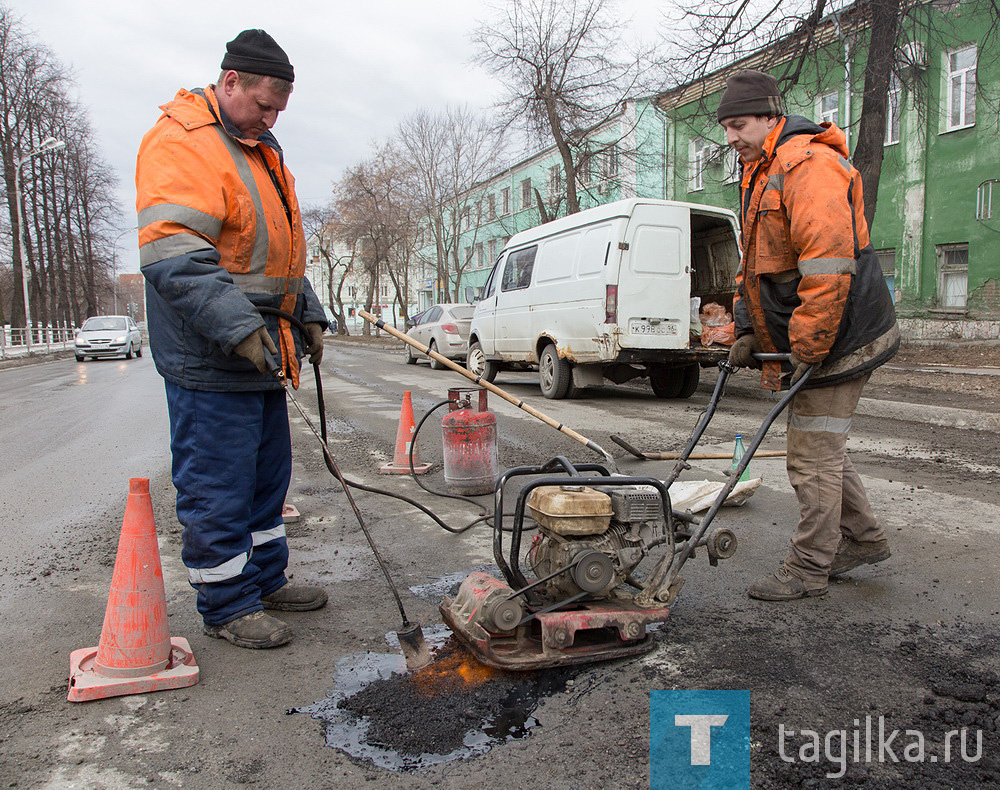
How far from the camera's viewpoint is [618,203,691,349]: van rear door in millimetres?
9352

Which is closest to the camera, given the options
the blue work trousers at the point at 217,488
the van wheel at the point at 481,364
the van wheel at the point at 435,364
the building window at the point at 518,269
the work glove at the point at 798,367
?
the blue work trousers at the point at 217,488

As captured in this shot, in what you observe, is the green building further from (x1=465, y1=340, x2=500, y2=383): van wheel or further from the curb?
the curb

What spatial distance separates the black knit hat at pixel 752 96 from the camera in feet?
10.2

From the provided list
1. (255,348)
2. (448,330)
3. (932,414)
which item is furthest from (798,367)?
(448,330)

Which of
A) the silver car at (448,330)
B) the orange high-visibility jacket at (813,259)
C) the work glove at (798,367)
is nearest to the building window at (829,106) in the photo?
the silver car at (448,330)

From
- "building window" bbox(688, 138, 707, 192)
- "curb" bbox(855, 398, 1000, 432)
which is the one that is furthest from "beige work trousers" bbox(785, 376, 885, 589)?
"building window" bbox(688, 138, 707, 192)

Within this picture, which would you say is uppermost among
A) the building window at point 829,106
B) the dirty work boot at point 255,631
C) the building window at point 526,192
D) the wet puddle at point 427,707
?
the building window at point 526,192

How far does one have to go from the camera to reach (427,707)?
2.37 metres

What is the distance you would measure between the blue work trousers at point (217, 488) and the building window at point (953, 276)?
18.7m

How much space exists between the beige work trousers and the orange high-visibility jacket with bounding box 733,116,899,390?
98 mm

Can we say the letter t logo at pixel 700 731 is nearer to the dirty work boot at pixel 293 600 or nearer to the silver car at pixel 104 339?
the dirty work boot at pixel 293 600

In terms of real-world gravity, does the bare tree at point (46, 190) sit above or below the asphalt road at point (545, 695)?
above

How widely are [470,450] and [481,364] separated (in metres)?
8.31

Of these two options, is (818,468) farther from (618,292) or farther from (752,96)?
(618,292)
